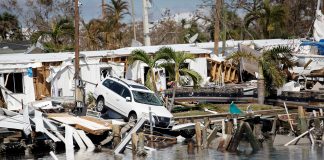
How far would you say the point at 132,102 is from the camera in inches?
1280

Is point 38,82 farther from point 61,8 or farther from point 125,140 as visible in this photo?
point 61,8

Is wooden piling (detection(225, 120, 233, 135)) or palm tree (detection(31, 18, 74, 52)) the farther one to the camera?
palm tree (detection(31, 18, 74, 52))

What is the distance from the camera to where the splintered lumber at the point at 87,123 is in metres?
29.8

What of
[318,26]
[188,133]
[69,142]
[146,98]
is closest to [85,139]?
[69,142]

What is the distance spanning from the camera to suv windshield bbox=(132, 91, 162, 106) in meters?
32.8

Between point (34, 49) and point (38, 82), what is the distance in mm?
6714

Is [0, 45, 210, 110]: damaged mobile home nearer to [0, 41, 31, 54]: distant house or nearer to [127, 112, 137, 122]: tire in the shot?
[127, 112, 137, 122]: tire

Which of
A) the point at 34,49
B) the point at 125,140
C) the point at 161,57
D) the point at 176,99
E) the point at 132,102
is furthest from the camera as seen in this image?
the point at 34,49

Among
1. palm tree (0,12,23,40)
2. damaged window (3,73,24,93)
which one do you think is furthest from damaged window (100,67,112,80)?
palm tree (0,12,23,40)

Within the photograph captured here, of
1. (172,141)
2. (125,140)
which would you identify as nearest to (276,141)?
(172,141)

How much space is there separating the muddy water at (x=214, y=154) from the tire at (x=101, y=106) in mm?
5245

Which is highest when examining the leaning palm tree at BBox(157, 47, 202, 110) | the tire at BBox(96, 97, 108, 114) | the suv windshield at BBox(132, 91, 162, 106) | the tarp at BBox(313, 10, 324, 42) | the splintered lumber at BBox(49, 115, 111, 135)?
the tarp at BBox(313, 10, 324, 42)

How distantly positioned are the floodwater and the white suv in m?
2.40

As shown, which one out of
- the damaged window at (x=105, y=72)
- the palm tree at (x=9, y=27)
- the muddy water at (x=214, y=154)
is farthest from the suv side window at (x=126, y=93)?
the palm tree at (x=9, y=27)
